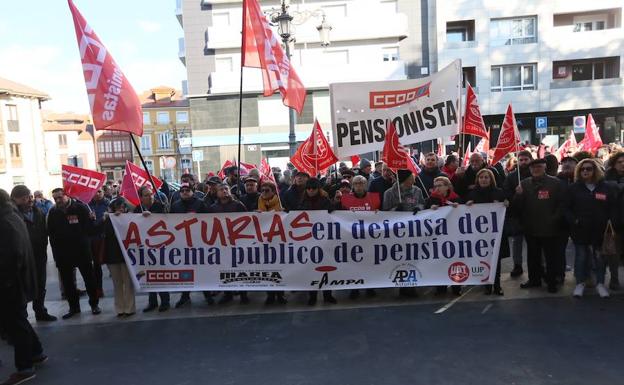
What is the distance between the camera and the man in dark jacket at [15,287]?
4418 millimetres

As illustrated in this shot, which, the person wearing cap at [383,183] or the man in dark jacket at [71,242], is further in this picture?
the person wearing cap at [383,183]

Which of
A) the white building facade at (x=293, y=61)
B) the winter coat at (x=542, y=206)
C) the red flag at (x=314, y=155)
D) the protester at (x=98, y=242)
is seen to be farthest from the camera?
the white building facade at (x=293, y=61)

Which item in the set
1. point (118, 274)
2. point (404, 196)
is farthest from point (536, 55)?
point (118, 274)

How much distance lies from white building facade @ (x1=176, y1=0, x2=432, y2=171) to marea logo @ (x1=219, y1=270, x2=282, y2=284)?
1014 inches

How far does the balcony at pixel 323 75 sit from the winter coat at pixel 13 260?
27616 millimetres

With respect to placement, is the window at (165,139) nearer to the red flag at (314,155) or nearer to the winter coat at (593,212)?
the red flag at (314,155)

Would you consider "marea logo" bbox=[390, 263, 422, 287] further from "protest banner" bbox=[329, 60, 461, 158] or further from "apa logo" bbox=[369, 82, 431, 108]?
"apa logo" bbox=[369, 82, 431, 108]

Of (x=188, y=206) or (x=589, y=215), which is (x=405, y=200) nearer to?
(x=589, y=215)

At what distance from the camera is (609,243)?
19.2 feet

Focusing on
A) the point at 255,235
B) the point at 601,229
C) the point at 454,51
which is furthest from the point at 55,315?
the point at 454,51

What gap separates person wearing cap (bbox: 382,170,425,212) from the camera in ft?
21.1

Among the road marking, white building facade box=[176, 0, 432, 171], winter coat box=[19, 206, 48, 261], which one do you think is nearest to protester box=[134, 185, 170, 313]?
winter coat box=[19, 206, 48, 261]

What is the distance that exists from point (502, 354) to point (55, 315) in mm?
5711

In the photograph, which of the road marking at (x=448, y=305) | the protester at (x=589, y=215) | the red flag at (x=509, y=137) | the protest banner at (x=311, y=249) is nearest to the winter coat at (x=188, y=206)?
the protest banner at (x=311, y=249)
